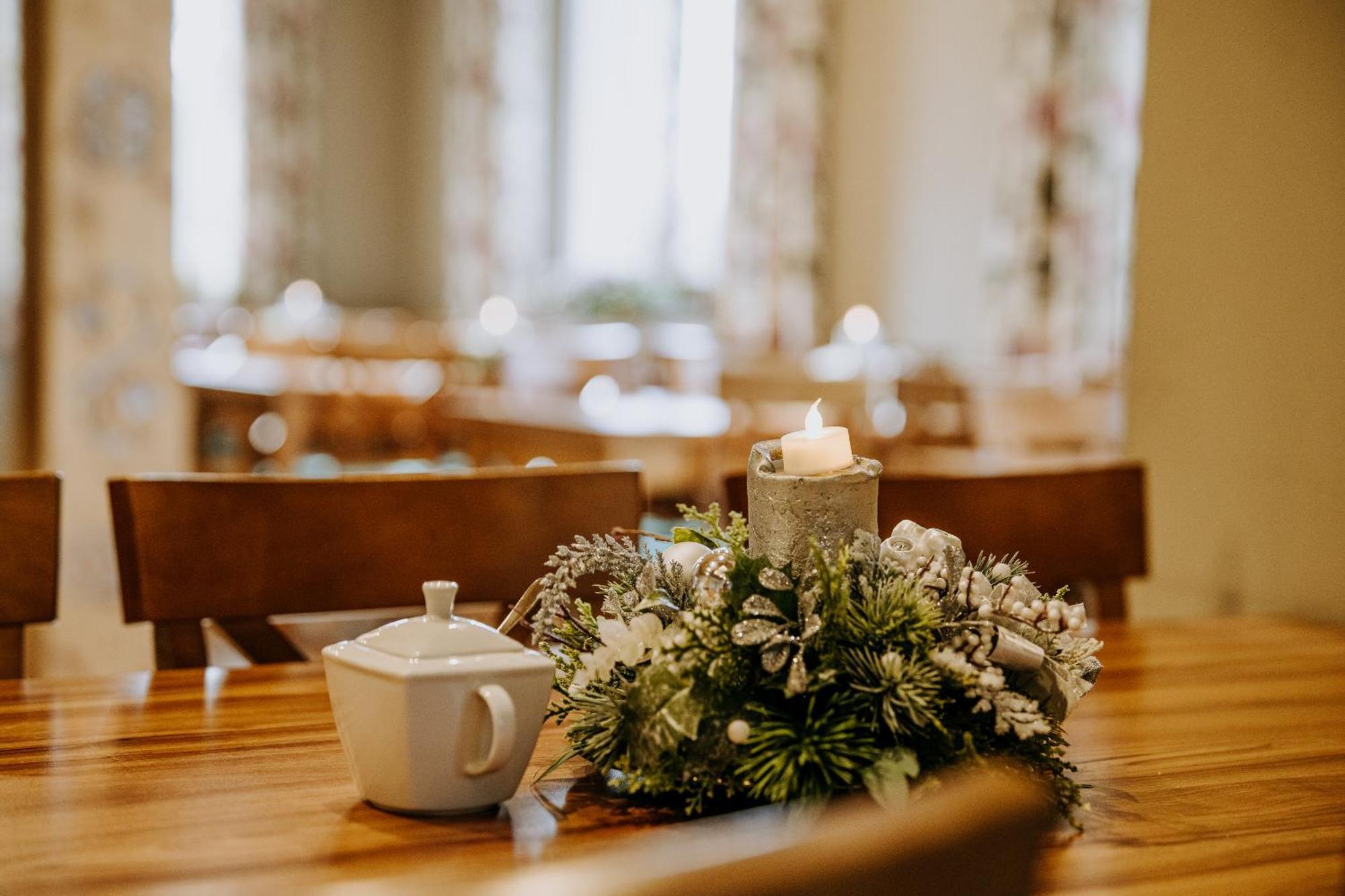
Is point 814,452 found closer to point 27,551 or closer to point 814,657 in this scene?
point 814,657

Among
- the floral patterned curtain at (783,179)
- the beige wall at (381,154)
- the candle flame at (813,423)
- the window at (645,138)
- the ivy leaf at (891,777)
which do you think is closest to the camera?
the ivy leaf at (891,777)

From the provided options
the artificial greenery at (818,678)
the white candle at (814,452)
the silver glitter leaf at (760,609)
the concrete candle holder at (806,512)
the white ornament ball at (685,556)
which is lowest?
the artificial greenery at (818,678)

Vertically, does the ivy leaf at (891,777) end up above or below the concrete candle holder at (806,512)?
below

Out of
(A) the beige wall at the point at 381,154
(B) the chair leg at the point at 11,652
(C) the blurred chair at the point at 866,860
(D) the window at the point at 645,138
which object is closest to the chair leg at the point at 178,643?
(B) the chair leg at the point at 11,652

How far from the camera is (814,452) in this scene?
707 millimetres

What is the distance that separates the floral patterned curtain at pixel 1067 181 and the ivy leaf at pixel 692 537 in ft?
14.6

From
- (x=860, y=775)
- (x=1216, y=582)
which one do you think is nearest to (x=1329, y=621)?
(x=1216, y=582)

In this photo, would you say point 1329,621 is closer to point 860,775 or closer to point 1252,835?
point 1252,835

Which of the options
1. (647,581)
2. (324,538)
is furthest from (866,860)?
(324,538)

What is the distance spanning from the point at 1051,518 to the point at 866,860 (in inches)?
45.8

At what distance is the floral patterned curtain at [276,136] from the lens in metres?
9.19

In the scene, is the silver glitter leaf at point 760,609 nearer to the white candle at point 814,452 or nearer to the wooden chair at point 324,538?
the white candle at point 814,452

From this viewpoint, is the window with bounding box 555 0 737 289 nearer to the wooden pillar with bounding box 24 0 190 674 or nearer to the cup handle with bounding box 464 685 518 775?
the wooden pillar with bounding box 24 0 190 674

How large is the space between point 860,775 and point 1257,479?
43.0 inches
